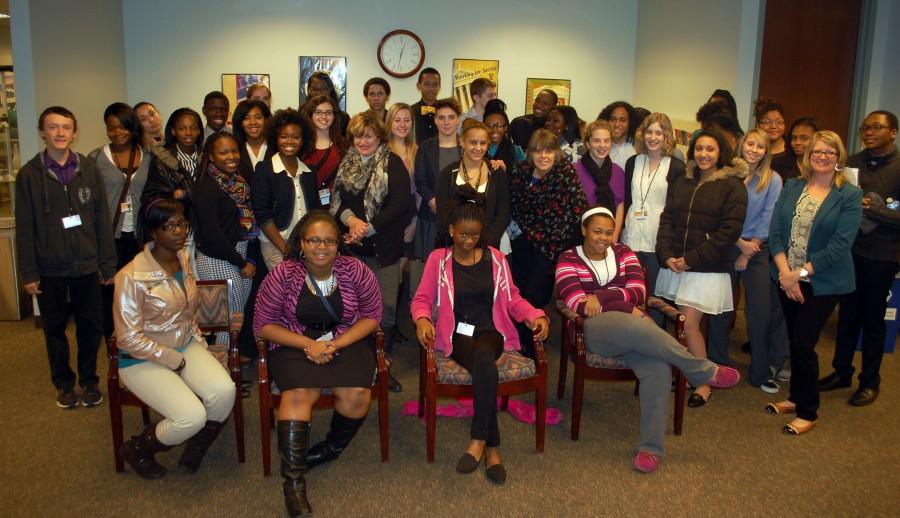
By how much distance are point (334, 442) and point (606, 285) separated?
5.57 feet

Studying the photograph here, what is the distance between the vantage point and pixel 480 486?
10.2ft

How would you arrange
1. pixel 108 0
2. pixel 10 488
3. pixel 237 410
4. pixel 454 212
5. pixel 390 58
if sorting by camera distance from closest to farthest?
1. pixel 10 488
2. pixel 237 410
3. pixel 454 212
4. pixel 108 0
5. pixel 390 58

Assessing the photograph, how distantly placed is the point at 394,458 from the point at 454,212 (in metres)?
1.29

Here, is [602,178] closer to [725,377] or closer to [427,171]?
[427,171]

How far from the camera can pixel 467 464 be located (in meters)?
3.18

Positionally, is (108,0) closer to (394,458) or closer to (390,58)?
(390,58)

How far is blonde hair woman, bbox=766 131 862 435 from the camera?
3617 mm

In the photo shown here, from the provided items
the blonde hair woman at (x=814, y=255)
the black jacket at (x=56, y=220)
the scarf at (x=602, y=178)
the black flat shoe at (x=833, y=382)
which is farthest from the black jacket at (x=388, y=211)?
A: the black flat shoe at (x=833, y=382)

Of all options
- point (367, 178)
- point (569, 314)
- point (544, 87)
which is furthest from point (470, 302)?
point (544, 87)

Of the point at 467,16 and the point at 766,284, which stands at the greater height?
the point at 467,16

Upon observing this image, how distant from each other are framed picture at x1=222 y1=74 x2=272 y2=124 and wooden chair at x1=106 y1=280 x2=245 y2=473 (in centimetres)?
470

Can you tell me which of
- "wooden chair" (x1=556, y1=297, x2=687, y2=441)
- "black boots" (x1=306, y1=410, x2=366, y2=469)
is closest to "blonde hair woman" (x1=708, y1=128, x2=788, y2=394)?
"wooden chair" (x1=556, y1=297, x2=687, y2=441)

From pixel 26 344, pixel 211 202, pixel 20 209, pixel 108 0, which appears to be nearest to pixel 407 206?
pixel 211 202

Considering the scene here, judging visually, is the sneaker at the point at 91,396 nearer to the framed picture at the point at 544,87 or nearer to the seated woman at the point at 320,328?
the seated woman at the point at 320,328
